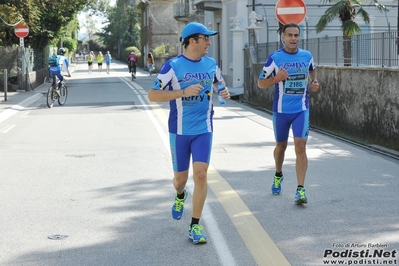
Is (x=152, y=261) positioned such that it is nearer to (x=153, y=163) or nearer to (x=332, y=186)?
(x=332, y=186)

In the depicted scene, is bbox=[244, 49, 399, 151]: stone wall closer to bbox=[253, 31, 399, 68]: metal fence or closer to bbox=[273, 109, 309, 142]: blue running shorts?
bbox=[253, 31, 399, 68]: metal fence

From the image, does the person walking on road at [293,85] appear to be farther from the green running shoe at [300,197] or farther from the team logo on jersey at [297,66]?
the green running shoe at [300,197]

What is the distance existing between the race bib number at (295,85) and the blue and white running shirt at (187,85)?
1844 millimetres

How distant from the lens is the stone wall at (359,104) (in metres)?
14.3

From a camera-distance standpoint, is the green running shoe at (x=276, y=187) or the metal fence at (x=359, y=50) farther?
the metal fence at (x=359, y=50)

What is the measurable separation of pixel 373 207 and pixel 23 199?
3.71 metres

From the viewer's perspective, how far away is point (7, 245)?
264 inches

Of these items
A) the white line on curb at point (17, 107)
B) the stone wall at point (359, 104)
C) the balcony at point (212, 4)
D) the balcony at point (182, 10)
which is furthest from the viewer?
the balcony at point (182, 10)

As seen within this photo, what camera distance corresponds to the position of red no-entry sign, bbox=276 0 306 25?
17891mm

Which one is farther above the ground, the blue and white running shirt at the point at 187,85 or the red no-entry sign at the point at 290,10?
the red no-entry sign at the point at 290,10

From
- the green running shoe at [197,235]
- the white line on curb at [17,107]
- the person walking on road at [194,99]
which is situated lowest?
the green running shoe at [197,235]

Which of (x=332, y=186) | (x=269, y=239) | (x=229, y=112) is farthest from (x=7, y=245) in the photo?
(x=229, y=112)

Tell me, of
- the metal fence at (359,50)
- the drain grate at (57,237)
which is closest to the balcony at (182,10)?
the metal fence at (359,50)

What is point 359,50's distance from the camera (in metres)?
16.8
